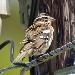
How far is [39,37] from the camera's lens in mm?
2912

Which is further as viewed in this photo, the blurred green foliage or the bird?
the blurred green foliage

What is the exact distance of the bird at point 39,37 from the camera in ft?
8.92

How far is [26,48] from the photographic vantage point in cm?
265

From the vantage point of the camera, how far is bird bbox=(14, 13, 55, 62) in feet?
8.92

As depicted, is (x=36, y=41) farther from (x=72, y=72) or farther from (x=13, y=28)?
(x=13, y=28)

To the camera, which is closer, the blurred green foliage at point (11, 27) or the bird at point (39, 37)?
the bird at point (39, 37)

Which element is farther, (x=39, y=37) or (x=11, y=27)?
(x=11, y=27)

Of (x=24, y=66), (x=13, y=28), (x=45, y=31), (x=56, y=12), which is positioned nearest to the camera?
(x=24, y=66)

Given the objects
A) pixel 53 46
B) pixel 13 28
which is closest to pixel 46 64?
pixel 53 46

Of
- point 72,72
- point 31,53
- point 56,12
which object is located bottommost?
point 72,72

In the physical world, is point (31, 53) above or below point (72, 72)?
above

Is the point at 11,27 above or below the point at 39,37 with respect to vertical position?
below

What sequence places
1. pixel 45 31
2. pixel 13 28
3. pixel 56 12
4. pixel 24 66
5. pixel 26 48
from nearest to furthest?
pixel 24 66 < pixel 26 48 < pixel 45 31 < pixel 56 12 < pixel 13 28

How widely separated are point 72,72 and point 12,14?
8.62 ft
